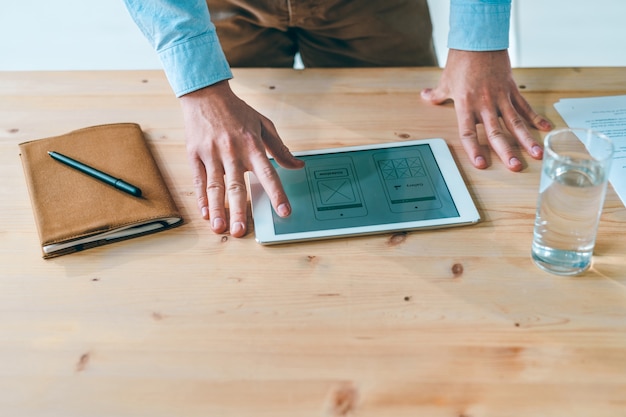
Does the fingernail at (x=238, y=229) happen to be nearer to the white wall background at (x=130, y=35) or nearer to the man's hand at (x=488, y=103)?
the man's hand at (x=488, y=103)

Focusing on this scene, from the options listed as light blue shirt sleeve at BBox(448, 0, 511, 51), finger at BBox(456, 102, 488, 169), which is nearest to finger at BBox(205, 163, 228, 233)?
finger at BBox(456, 102, 488, 169)

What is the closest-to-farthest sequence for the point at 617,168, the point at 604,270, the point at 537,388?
the point at 537,388 < the point at 604,270 < the point at 617,168

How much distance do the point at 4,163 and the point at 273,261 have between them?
49 cm

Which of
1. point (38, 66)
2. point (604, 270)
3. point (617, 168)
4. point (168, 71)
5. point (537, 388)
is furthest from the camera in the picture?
point (38, 66)

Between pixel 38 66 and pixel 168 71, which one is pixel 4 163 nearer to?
pixel 168 71

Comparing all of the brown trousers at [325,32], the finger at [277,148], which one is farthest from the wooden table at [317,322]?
the brown trousers at [325,32]

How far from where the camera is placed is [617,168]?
100 cm

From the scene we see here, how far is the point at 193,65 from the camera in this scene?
3.57ft

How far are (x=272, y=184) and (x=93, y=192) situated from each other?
26cm

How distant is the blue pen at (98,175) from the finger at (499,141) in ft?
1.79

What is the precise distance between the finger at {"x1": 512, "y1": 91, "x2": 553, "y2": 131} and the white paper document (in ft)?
0.13

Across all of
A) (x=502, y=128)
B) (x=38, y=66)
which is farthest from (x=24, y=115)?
(x=38, y=66)

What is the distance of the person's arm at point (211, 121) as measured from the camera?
981mm

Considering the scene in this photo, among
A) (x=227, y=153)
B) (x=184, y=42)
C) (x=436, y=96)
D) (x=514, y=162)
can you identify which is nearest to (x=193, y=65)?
(x=184, y=42)
